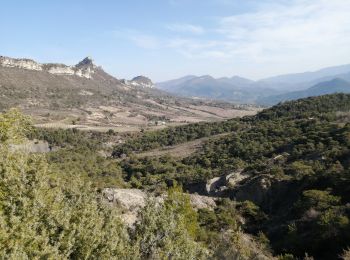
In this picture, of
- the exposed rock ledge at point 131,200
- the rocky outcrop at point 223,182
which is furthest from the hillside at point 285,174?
the exposed rock ledge at point 131,200

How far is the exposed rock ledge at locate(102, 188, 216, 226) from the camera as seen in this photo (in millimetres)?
40753

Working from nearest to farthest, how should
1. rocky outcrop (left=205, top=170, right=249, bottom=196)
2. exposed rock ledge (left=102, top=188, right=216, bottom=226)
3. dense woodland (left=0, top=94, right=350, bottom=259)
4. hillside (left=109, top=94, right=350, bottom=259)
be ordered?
dense woodland (left=0, top=94, right=350, bottom=259) → hillside (left=109, top=94, right=350, bottom=259) → exposed rock ledge (left=102, top=188, right=216, bottom=226) → rocky outcrop (left=205, top=170, right=249, bottom=196)

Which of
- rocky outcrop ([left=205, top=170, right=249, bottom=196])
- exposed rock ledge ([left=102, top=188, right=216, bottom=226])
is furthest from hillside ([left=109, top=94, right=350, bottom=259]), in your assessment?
exposed rock ledge ([left=102, top=188, right=216, bottom=226])

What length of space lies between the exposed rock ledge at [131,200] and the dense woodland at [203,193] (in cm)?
188

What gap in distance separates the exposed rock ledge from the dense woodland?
1884mm

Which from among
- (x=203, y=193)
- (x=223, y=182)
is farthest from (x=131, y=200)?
(x=223, y=182)

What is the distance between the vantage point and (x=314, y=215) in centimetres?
3534

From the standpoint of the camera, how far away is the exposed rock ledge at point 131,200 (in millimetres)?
40753

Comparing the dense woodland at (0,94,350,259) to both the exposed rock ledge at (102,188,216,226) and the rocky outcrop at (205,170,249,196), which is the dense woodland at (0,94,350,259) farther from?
the exposed rock ledge at (102,188,216,226)

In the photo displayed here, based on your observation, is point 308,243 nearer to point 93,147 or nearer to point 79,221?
point 79,221

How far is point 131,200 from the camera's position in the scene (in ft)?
144

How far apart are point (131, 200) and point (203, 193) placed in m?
16.9

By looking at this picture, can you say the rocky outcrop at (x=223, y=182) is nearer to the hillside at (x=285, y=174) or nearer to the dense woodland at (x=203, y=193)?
the hillside at (x=285, y=174)

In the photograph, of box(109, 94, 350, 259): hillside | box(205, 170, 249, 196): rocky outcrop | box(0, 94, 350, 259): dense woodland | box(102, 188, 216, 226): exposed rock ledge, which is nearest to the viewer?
box(0, 94, 350, 259): dense woodland
